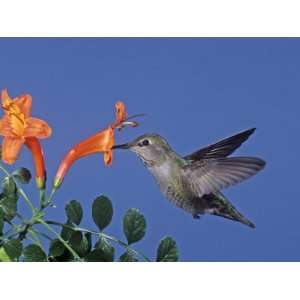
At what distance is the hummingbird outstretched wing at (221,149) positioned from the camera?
62.3 inches

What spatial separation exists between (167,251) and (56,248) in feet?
0.97

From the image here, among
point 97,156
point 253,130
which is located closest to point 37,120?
point 97,156

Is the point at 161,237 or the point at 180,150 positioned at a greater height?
the point at 180,150

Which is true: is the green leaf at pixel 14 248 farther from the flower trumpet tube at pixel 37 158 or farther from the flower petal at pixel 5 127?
the flower petal at pixel 5 127

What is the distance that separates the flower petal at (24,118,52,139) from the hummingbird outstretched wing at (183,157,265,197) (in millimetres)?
387

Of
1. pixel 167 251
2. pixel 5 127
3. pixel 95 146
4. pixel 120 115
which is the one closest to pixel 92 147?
pixel 95 146

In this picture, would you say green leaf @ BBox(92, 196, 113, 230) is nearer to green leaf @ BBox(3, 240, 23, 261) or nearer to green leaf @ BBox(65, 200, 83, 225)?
green leaf @ BBox(65, 200, 83, 225)

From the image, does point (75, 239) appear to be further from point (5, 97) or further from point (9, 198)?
point (5, 97)

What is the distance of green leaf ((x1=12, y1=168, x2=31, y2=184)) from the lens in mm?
1484

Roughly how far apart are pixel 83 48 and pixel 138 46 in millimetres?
156

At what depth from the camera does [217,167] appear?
1551 mm

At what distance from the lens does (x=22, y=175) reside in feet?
4.87

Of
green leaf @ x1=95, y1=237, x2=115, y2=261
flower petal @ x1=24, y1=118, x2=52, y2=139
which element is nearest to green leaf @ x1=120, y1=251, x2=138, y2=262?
green leaf @ x1=95, y1=237, x2=115, y2=261
